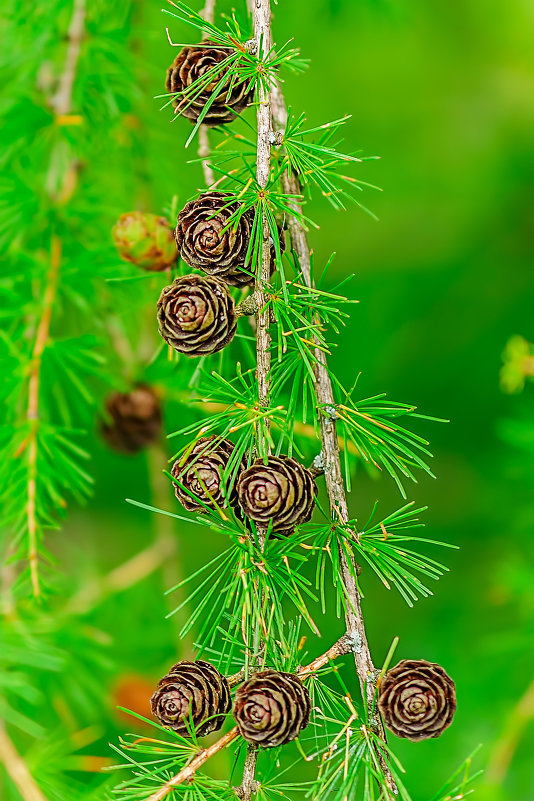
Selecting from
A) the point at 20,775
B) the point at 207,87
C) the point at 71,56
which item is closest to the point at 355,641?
the point at 207,87

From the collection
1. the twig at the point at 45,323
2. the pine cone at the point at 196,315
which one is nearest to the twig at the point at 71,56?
the twig at the point at 45,323

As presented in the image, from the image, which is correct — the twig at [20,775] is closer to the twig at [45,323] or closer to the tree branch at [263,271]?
the twig at [45,323]

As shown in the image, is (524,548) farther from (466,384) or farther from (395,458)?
(395,458)

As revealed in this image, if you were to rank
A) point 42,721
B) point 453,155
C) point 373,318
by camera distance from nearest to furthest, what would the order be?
point 42,721 → point 373,318 → point 453,155

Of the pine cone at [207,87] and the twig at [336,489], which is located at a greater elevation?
the pine cone at [207,87]

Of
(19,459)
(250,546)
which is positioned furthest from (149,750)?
(19,459)

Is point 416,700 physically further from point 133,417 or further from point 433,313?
point 433,313

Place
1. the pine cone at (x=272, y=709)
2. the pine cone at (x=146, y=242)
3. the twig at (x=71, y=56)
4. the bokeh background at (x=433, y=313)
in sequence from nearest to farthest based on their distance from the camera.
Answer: the pine cone at (x=272, y=709) < the pine cone at (x=146, y=242) < the twig at (x=71, y=56) < the bokeh background at (x=433, y=313)
